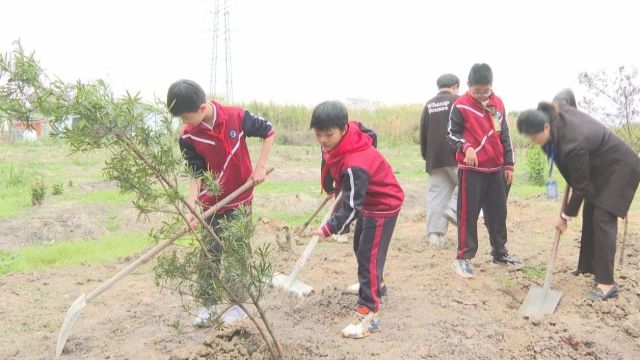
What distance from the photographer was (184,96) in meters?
3.79

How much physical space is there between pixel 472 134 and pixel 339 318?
1973mm

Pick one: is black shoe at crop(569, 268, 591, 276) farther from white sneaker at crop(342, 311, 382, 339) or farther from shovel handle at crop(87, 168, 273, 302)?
shovel handle at crop(87, 168, 273, 302)

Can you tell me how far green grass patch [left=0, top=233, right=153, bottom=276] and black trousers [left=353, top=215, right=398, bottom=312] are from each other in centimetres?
374

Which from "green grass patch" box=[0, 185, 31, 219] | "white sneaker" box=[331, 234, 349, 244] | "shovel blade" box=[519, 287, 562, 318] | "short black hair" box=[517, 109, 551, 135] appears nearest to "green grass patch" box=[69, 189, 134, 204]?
"green grass patch" box=[0, 185, 31, 219]

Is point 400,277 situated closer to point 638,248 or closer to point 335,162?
point 335,162

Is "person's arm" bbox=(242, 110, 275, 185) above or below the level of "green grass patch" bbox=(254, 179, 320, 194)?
above

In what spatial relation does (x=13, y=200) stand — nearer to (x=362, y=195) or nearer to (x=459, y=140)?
(x=459, y=140)

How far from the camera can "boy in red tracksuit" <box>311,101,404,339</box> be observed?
3.75 m

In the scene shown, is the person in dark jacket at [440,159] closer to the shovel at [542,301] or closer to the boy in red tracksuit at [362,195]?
the shovel at [542,301]

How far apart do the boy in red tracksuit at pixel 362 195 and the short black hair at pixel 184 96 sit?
754mm

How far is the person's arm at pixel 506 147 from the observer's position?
5.34m

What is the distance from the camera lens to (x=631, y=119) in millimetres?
6312

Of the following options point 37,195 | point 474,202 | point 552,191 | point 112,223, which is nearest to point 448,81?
point 474,202

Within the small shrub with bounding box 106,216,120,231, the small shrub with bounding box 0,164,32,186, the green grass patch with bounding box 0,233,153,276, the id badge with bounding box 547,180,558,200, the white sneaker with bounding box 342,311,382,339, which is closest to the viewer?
the white sneaker with bounding box 342,311,382,339
